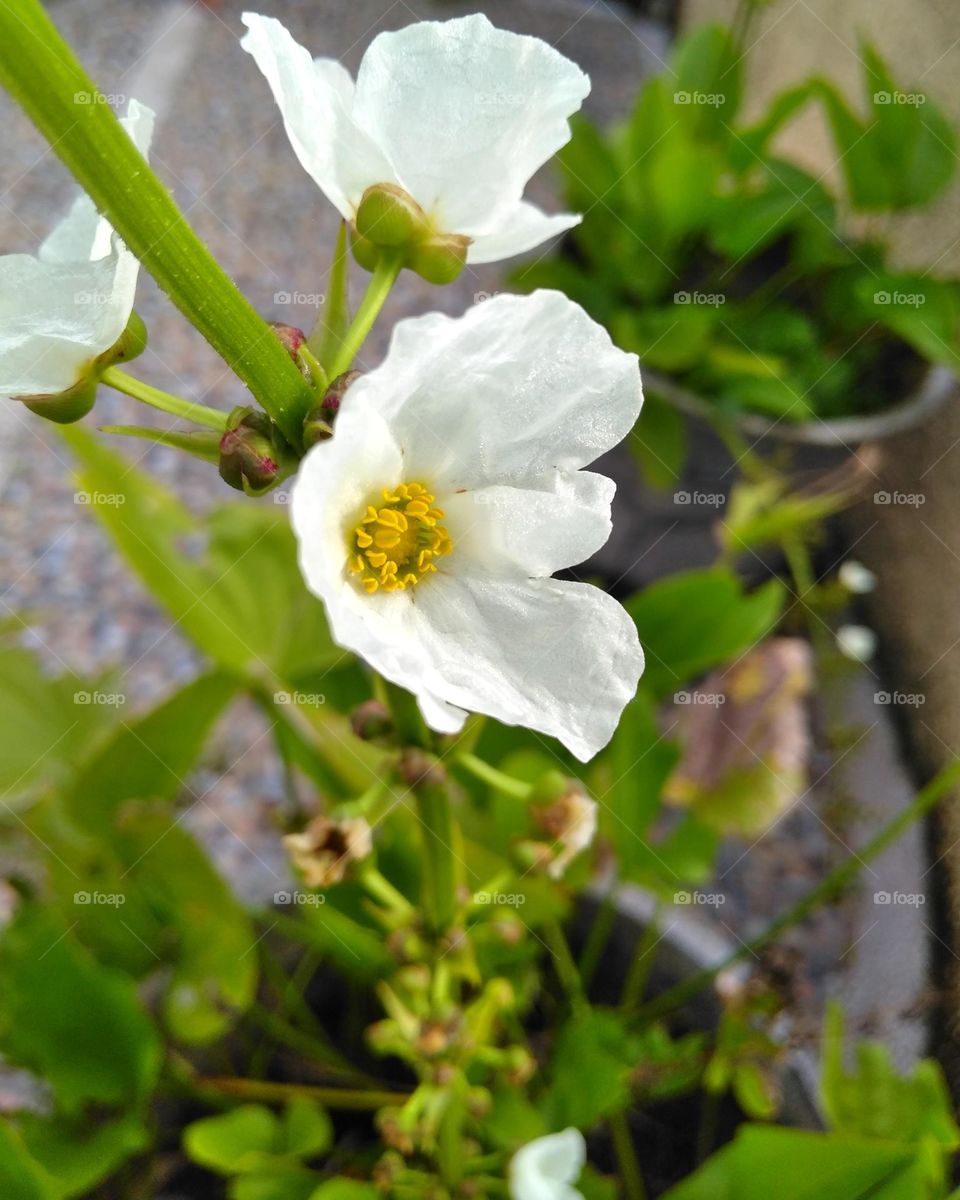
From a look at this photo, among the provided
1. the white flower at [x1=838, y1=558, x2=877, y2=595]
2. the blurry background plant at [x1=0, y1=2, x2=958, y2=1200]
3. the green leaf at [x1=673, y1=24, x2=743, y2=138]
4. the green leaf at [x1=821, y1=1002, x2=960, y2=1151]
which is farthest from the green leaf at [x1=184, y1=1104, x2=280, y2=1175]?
the green leaf at [x1=673, y1=24, x2=743, y2=138]

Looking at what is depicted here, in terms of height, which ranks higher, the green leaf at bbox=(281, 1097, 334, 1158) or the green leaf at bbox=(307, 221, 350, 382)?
the green leaf at bbox=(307, 221, 350, 382)

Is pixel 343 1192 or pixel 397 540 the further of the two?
pixel 343 1192

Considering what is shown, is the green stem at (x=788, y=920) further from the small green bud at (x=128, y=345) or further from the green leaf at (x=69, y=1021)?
the small green bud at (x=128, y=345)

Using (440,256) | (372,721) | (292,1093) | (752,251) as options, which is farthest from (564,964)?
(752,251)

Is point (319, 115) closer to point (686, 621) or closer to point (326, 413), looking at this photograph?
point (326, 413)

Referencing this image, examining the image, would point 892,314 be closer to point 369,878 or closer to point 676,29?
point 369,878

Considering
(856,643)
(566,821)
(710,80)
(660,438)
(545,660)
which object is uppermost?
(545,660)

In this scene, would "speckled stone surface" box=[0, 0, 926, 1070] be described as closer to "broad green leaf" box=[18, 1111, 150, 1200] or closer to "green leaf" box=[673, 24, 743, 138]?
"green leaf" box=[673, 24, 743, 138]
